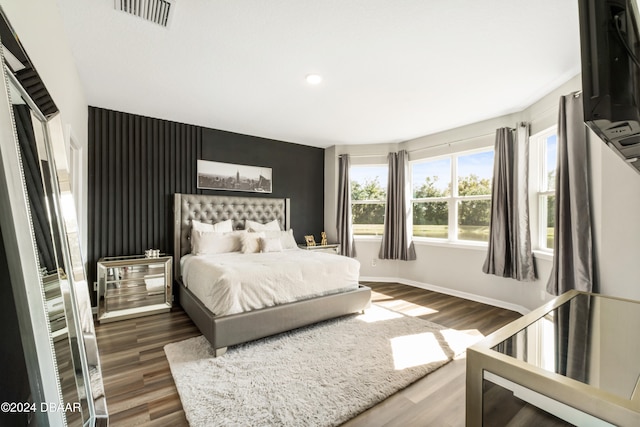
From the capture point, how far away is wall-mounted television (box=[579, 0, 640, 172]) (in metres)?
0.79

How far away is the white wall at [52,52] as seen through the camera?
125 centimetres

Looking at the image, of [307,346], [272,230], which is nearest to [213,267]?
[307,346]

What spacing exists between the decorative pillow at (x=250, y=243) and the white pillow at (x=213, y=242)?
116 millimetres

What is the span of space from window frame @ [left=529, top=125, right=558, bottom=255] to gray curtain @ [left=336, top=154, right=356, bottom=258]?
2677 millimetres

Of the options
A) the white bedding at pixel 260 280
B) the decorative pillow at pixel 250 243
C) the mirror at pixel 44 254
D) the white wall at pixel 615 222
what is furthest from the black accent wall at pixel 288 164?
the white wall at pixel 615 222

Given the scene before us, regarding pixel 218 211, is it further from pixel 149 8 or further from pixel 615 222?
pixel 615 222

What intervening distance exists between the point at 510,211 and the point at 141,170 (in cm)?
491

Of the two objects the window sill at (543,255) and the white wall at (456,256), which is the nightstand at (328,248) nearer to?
the white wall at (456,256)

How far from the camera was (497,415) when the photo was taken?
30.4 inches

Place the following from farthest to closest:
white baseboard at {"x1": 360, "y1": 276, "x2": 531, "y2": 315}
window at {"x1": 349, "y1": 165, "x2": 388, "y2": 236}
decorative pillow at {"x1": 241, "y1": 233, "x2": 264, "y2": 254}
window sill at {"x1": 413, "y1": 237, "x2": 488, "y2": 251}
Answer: window at {"x1": 349, "y1": 165, "x2": 388, "y2": 236}, window sill at {"x1": 413, "y1": 237, "x2": 488, "y2": 251}, decorative pillow at {"x1": 241, "y1": 233, "x2": 264, "y2": 254}, white baseboard at {"x1": 360, "y1": 276, "x2": 531, "y2": 315}

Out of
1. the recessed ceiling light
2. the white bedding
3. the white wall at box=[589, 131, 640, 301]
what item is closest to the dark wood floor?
the white bedding

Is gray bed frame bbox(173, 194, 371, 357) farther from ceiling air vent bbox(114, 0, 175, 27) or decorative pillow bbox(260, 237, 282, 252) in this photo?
ceiling air vent bbox(114, 0, 175, 27)

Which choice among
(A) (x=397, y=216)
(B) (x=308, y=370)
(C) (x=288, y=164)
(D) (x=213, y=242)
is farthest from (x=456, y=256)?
(D) (x=213, y=242)

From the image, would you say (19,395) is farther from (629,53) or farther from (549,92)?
(549,92)
